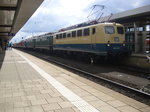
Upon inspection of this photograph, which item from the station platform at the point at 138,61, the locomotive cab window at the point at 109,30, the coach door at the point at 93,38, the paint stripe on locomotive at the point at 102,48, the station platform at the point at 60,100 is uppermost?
the locomotive cab window at the point at 109,30

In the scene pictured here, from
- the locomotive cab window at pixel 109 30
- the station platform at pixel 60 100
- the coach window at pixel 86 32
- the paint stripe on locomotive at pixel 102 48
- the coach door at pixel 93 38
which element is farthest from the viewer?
the coach window at pixel 86 32

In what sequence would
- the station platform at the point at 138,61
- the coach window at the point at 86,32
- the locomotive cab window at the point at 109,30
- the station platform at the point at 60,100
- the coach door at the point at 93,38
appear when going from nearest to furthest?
the station platform at the point at 60,100 → the station platform at the point at 138,61 → the locomotive cab window at the point at 109,30 → the coach door at the point at 93,38 → the coach window at the point at 86,32

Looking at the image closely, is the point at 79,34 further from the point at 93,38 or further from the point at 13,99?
the point at 13,99

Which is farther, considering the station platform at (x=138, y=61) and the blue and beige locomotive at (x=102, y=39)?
the blue and beige locomotive at (x=102, y=39)

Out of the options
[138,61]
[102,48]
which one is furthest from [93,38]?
[138,61]

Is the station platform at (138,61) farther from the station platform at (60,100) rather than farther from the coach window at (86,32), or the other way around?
the station platform at (60,100)

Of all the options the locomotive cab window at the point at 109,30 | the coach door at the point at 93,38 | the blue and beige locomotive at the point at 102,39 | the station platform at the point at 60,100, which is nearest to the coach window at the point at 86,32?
the blue and beige locomotive at the point at 102,39

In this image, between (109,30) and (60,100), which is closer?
(60,100)

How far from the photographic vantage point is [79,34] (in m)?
17.3

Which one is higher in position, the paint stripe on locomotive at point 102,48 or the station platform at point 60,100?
the paint stripe on locomotive at point 102,48

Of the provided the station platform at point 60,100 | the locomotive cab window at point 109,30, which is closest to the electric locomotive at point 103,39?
the locomotive cab window at point 109,30

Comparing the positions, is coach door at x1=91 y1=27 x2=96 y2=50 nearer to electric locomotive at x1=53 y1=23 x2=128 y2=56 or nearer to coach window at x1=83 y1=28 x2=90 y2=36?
electric locomotive at x1=53 y1=23 x2=128 y2=56

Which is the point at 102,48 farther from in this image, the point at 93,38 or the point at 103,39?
the point at 93,38

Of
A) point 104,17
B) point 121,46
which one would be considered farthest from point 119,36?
point 104,17
